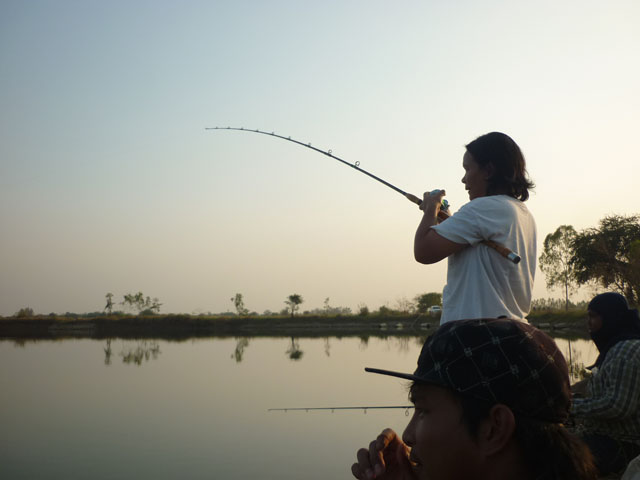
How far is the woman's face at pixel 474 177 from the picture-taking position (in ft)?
7.79

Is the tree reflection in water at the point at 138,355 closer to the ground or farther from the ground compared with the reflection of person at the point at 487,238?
closer to the ground

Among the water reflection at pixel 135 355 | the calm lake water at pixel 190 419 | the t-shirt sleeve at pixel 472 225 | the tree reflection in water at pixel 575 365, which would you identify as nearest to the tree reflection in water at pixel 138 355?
the water reflection at pixel 135 355

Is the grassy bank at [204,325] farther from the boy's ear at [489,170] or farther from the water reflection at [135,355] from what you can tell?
the boy's ear at [489,170]

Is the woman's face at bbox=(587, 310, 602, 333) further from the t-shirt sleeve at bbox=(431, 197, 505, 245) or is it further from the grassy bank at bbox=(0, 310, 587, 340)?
the grassy bank at bbox=(0, 310, 587, 340)

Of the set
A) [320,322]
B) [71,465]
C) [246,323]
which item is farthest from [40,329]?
[71,465]

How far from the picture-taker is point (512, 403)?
0.95 meters

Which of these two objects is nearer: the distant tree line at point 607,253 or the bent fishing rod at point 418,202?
the bent fishing rod at point 418,202

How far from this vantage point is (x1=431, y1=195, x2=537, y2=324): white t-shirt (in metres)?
2.12

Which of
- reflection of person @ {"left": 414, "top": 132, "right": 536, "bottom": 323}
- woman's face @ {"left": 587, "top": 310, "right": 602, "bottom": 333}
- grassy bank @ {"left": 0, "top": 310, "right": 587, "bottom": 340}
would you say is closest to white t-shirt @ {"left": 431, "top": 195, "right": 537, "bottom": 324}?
reflection of person @ {"left": 414, "top": 132, "right": 536, "bottom": 323}

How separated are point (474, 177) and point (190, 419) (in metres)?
9.25

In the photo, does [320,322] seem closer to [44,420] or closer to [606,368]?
[44,420]

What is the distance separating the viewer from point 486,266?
2.18 metres

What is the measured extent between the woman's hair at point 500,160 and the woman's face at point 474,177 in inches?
0.6

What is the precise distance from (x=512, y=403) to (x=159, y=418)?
34.8 feet
